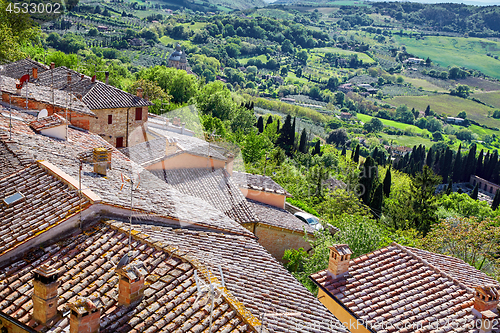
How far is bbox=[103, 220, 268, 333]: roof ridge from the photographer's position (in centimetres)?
668

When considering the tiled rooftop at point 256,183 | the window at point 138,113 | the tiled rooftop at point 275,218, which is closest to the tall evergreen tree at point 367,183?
the tiled rooftop at point 256,183

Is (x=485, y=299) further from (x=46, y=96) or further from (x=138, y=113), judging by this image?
(x=138, y=113)

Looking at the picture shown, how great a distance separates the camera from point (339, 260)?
38.3 ft

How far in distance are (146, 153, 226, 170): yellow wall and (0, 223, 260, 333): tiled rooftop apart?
11.1 meters

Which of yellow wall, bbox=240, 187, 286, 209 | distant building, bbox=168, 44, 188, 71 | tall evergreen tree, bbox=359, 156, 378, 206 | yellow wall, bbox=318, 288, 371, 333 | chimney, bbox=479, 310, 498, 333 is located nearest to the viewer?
chimney, bbox=479, 310, 498, 333

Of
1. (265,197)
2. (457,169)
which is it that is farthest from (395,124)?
(265,197)

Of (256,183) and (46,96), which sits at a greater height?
(46,96)

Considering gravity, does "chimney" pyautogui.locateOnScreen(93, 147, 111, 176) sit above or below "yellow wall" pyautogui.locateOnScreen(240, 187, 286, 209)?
above

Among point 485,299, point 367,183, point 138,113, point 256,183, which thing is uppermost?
point 485,299

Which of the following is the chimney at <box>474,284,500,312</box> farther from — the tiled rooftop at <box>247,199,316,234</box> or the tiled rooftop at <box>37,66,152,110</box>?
the tiled rooftop at <box>37,66,152,110</box>

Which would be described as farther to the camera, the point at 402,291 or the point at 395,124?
the point at 395,124

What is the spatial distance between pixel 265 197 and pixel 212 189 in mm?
4709

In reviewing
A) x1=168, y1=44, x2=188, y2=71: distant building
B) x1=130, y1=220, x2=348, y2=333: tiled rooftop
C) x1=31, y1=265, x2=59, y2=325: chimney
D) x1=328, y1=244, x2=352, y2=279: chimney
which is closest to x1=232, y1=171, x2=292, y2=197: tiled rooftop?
x1=328, y1=244, x2=352, y2=279: chimney

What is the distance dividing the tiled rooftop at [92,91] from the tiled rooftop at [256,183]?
9.31 meters
